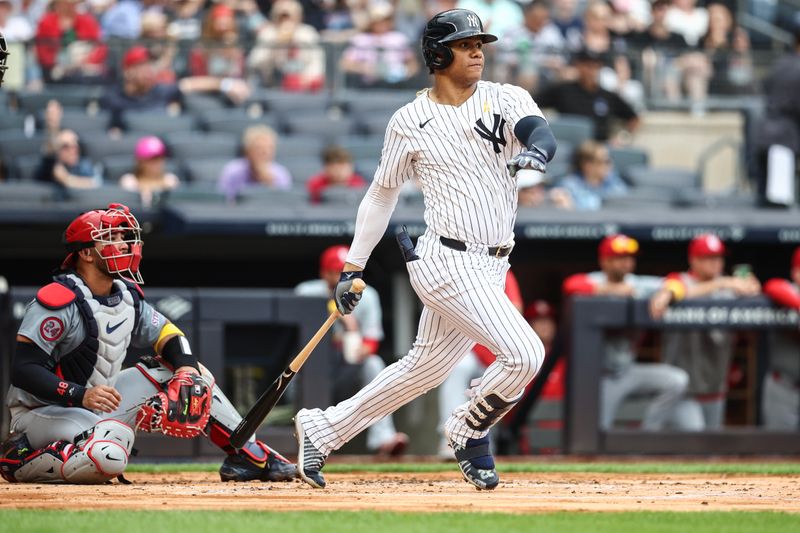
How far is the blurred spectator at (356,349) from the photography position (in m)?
8.87

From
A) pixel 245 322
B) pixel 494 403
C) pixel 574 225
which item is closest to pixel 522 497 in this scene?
pixel 494 403

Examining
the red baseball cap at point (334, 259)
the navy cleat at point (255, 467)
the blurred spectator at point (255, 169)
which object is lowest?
the navy cleat at point (255, 467)

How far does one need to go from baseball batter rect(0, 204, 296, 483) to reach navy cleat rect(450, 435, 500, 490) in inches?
30.5

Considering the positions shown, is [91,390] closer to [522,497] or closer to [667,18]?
[522,497]

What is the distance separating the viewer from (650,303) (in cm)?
895

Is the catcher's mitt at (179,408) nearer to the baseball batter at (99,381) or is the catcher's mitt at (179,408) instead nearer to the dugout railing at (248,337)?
the baseball batter at (99,381)

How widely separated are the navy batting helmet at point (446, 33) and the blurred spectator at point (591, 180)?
488cm

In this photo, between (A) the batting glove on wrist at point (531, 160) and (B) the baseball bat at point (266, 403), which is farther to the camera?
(B) the baseball bat at point (266, 403)

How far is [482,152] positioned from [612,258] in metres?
3.57

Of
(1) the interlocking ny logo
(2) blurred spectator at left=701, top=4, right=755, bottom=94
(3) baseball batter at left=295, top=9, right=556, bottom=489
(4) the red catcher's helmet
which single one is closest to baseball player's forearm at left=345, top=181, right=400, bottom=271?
(3) baseball batter at left=295, top=9, right=556, bottom=489

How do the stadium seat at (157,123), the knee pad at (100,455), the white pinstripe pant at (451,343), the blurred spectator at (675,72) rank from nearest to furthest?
the white pinstripe pant at (451,343) < the knee pad at (100,455) < the stadium seat at (157,123) < the blurred spectator at (675,72)

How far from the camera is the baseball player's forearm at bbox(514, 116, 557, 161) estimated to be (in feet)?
17.3

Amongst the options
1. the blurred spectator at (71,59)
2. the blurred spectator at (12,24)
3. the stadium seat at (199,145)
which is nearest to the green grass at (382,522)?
the stadium seat at (199,145)

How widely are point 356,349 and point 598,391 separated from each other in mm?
1458
